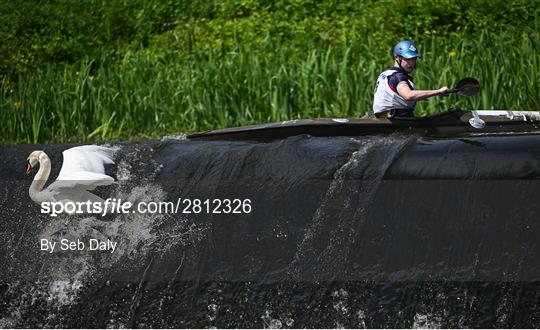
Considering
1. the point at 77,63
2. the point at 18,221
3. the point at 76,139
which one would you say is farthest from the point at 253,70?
the point at 18,221

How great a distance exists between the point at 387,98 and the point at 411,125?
425 mm

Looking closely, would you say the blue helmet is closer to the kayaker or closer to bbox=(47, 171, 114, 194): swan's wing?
the kayaker

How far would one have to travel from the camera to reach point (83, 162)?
215 inches

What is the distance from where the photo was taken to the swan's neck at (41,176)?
545 cm

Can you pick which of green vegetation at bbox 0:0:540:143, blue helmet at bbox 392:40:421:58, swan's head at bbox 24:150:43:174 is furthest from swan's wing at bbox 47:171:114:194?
green vegetation at bbox 0:0:540:143

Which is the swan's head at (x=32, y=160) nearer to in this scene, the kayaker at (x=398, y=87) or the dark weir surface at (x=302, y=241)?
the dark weir surface at (x=302, y=241)

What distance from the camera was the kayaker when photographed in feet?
20.2

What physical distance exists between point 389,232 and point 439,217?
0.25 metres

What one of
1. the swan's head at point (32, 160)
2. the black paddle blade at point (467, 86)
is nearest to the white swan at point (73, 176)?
the swan's head at point (32, 160)

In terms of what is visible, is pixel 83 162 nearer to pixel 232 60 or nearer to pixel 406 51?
pixel 406 51

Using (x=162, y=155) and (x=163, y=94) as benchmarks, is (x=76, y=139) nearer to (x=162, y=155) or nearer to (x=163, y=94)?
(x=163, y=94)

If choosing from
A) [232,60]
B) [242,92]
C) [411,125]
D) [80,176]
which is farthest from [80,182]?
[232,60]

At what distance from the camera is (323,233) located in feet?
17.1

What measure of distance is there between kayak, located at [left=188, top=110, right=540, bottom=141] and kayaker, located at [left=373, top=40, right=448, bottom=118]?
0.22 meters
